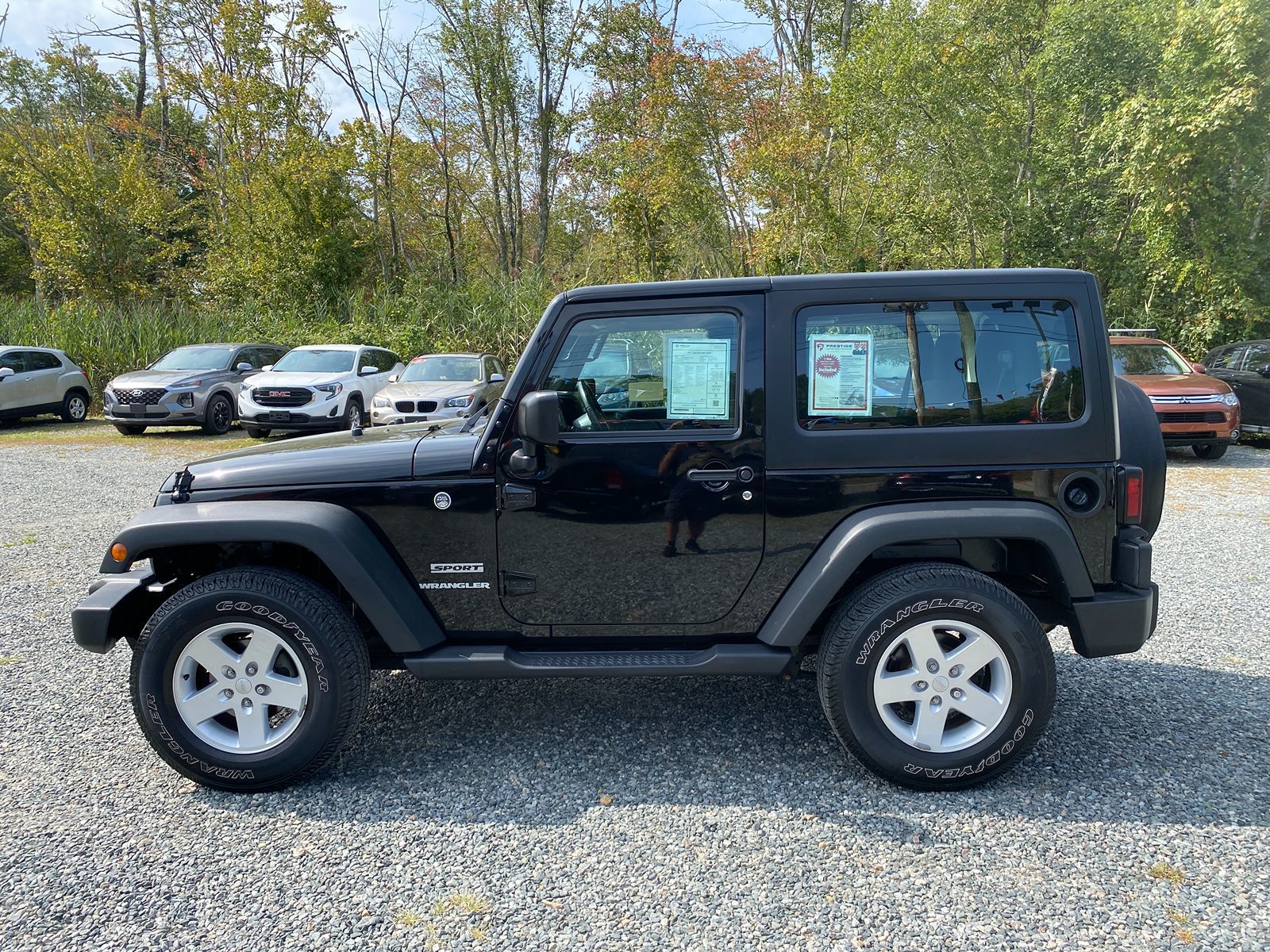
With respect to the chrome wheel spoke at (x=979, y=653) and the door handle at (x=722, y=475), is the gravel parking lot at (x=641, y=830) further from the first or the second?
the door handle at (x=722, y=475)

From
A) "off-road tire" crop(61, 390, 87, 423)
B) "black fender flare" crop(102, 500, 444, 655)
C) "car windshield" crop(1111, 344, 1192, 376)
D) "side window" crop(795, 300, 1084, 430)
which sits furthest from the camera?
"off-road tire" crop(61, 390, 87, 423)

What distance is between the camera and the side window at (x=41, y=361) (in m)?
16.7

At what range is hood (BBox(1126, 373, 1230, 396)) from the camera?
11.3 m

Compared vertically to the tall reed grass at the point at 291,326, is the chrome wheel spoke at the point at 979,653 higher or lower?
lower

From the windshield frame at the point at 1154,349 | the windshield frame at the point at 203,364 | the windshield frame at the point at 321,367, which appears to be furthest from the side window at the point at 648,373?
the windshield frame at the point at 203,364

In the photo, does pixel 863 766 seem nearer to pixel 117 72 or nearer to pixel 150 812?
pixel 150 812

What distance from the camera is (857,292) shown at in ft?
10.5

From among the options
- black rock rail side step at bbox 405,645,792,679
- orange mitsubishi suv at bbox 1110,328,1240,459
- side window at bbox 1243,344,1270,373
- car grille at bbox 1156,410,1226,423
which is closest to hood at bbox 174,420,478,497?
black rock rail side step at bbox 405,645,792,679

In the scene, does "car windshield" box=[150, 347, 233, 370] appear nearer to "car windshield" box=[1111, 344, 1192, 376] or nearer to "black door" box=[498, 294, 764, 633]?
"black door" box=[498, 294, 764, 633]

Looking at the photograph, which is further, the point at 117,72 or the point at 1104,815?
the point at 117,72

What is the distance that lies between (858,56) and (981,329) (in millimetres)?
15636

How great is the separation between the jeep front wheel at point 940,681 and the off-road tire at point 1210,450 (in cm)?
1074

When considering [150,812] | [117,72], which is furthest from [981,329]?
[117,72]

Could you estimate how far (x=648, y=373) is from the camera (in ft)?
10.7
